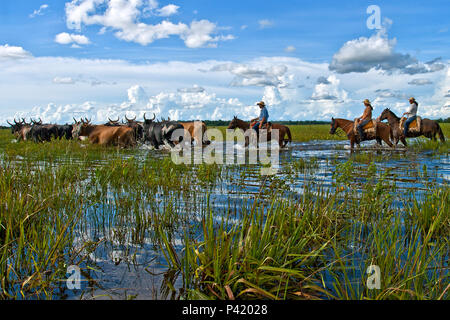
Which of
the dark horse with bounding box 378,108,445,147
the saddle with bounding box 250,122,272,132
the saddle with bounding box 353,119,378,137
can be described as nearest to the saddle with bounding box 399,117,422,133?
the dark horse with bounding box 378,108,445,147

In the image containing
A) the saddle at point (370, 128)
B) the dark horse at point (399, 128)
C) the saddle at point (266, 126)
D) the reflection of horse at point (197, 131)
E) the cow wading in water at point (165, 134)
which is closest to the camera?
the saddle at point (370, 128)

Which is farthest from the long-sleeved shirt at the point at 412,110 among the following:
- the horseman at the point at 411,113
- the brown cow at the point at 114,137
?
the brown cow at the point at 114,137

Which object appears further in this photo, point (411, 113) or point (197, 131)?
point (197, 131)

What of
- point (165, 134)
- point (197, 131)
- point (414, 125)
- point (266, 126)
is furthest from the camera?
point (197, 131)

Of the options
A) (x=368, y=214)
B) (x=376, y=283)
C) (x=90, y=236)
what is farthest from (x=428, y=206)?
(x=90, y=236)

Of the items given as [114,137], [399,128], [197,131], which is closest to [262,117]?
[197,131]

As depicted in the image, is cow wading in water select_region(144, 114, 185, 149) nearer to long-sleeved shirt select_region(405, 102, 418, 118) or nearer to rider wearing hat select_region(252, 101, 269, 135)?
rider wearing hat select_region(252, 101, 269, 135)

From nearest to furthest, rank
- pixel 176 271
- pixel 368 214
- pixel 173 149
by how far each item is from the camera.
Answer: pixel 176 271 → pixel 368 214 → pixel 173 149

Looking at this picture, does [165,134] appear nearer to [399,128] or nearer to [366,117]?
[366,117]

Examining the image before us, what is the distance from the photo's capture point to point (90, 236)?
15.0 feet

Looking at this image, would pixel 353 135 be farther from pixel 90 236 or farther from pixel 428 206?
pixel 90 236

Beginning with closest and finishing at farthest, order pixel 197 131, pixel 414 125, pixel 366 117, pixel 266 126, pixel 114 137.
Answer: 1. pixel 366 117
2. pixel 266 126
3. pixel 414 125
4. pixel 114 137
5. pixel 197 131

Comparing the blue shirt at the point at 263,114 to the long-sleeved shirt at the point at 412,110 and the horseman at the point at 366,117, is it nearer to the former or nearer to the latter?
the horseman at the point at 366,117
